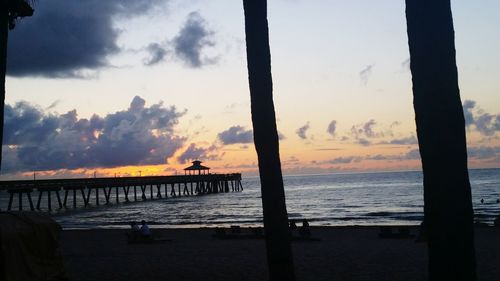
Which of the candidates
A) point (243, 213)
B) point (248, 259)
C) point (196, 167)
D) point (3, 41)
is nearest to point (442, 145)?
point (3, 41)

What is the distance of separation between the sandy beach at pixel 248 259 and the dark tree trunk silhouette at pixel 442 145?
7.50 m

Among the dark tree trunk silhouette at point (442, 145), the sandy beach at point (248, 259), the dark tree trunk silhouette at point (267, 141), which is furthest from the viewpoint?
the sandy beach at point (248, 259)

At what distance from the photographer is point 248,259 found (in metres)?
13.8

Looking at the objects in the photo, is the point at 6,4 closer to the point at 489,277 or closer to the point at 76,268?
the point at 76,268

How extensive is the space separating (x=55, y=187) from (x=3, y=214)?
48.4 meters

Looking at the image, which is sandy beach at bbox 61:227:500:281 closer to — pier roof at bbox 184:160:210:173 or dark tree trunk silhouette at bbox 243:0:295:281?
dark tree trunk silhouette at bbox 243:0:295:281

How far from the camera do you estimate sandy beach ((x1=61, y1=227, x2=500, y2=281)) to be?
1126 cm

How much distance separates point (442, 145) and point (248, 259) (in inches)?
437

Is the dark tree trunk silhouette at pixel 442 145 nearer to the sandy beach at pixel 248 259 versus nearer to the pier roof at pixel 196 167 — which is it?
the sandy beach at pixel 248 259

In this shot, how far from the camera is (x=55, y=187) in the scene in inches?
2085

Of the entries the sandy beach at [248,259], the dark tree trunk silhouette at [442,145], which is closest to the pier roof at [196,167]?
the sandy beach at [248,259]

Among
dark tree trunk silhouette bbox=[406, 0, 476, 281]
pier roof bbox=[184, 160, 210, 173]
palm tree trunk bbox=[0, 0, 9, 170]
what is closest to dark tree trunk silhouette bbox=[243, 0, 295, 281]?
dark tree trunk silhouette bbox=[406, 0, 476, 281]

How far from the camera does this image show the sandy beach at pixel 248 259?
11.3 meters

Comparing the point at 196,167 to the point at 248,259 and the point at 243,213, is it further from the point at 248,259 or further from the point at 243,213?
the point at 248,259
